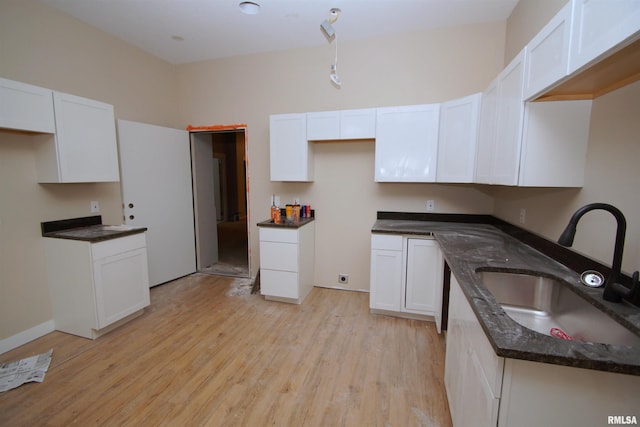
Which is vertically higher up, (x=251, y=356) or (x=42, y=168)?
(x=42, y=168)

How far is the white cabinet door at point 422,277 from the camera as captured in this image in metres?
2.48

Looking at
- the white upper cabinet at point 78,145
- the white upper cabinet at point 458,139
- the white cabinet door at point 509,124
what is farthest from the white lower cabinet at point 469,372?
the white upper cabinet at point 78,145

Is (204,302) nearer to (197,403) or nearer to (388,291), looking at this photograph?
(197,403)

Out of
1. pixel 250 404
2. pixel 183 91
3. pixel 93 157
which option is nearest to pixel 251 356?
pixel 250 404

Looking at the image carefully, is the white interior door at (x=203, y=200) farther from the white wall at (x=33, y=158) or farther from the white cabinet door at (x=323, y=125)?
the white cabinet door at (x=323, y=125)

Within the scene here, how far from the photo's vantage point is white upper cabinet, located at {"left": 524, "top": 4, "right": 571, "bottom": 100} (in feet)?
3.72

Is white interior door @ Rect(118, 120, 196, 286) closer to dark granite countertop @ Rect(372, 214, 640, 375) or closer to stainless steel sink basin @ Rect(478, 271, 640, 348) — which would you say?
dark granite countertop @ Rect(372, 214, 640, 375)

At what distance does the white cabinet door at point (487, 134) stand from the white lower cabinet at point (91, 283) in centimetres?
317

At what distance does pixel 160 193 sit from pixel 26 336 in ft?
5.91

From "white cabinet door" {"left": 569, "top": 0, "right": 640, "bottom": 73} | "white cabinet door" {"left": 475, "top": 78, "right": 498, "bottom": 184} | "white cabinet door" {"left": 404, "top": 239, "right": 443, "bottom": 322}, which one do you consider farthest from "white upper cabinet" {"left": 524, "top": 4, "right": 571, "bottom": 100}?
"white cabinet door" {"left": 404, "top": 239, "right": 443, "bottom": 322}

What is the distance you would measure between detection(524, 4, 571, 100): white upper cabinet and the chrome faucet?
581 mm

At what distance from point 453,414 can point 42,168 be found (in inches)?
141

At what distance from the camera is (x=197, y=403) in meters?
1.71

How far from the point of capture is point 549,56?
126 centimetres
